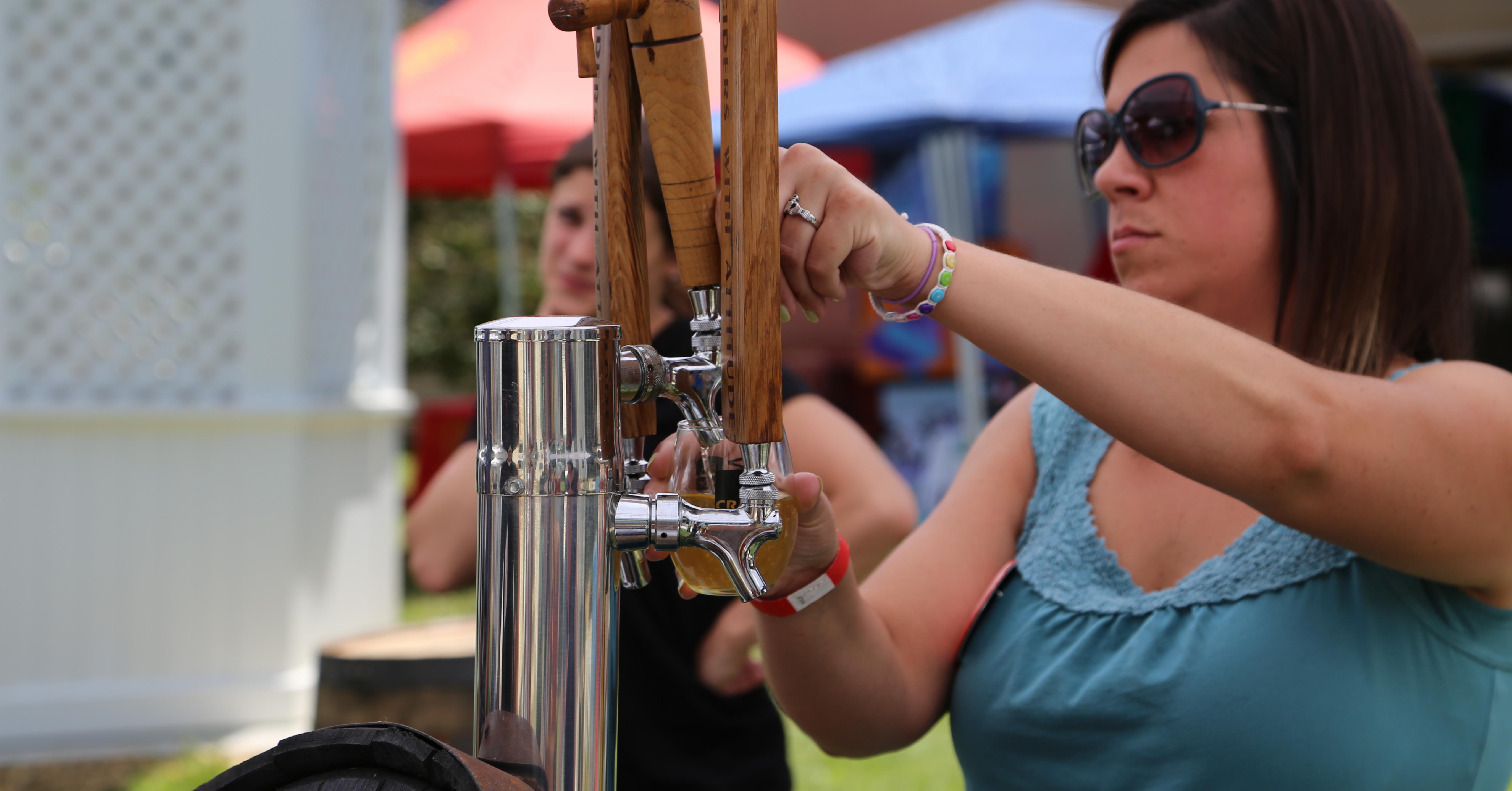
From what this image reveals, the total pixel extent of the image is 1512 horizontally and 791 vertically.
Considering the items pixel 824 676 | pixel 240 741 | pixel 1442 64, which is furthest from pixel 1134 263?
pixel 1442 64

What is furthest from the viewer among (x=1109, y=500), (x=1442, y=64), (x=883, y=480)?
(x=1442, y=64)

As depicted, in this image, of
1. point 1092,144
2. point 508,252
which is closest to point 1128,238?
point 1092,144

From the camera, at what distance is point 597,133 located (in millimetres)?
766

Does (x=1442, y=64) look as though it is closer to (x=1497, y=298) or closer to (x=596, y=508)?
(x=1497, y=298)

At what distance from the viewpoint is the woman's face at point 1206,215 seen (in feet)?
4.13

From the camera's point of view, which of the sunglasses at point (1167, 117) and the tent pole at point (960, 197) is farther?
the tent pole at point (960, 197)

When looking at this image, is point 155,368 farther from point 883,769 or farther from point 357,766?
point 357,766

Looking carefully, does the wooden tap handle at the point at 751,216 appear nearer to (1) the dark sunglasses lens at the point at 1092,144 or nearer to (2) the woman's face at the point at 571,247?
(1) the dark sunglasses lens at the point at 1092,144

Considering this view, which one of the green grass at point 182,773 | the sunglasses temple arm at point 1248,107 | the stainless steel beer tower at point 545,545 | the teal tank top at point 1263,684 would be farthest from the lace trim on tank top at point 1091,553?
the green grass at point 182,773

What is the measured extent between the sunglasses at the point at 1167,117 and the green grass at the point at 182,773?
10.4 feet

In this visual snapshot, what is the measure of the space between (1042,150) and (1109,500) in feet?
26.0

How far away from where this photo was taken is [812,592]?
110cm

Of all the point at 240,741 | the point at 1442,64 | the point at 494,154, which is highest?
the point at 1442,64

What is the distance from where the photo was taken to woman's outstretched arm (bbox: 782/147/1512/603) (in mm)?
812
